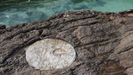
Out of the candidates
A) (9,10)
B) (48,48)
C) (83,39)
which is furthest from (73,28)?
(9,10)

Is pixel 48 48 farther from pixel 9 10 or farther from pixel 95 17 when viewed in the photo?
pixel 9 10

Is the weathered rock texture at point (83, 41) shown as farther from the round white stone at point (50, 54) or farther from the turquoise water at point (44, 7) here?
the turquoise water at point (44, 7)

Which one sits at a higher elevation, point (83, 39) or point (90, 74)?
point (83, 39)

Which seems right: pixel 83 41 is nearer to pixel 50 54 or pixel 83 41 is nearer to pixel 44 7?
pixel 50 54

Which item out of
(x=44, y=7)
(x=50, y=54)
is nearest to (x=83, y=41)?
(x=50, y=54)

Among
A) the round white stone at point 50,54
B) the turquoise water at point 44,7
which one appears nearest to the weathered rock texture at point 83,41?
the round white stone at point 50,54

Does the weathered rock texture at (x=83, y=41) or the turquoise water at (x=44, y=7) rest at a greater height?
the weathered rock texture at (x=83, y=41)
